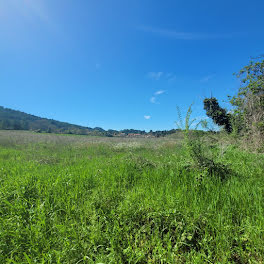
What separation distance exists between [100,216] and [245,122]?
12.3m

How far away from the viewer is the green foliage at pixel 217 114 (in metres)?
15.7

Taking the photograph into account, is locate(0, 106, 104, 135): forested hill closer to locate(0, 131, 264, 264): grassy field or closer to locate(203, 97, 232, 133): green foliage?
locate(203, 97, 232, 133): green foliage

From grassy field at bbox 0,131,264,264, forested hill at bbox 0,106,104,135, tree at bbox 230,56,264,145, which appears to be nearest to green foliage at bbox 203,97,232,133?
tree at bbox 230,56,264,145

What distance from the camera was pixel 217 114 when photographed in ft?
54.5

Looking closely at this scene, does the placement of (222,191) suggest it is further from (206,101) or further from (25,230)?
(206,101)

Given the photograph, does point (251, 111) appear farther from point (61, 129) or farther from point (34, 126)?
point (34, 126)

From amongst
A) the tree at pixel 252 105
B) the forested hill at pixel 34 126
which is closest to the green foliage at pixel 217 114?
the tree at pixel 252 105

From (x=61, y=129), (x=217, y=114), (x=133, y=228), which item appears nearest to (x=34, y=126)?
(x=61, y=129)

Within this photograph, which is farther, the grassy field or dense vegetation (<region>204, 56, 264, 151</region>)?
dense vegetation (<region>204, 56, 264, 151</region>)

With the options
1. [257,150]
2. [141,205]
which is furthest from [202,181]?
[257,150]

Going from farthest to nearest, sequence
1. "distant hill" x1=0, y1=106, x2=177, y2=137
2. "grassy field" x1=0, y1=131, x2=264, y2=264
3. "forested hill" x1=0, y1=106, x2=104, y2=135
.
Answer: "forested hill" x1=0, y1=106, x2=104, y2=135
"distant hill" x1=0, y1=106, x2=177, y2=137
"grassy field" x1=0, y1=131, x2=264, y2=264

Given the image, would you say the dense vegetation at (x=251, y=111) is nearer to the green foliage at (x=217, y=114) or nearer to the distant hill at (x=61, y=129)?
the green foliage at (x=217, y=114)

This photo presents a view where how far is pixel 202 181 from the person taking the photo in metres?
2.98

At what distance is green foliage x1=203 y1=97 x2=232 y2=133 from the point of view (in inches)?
619
